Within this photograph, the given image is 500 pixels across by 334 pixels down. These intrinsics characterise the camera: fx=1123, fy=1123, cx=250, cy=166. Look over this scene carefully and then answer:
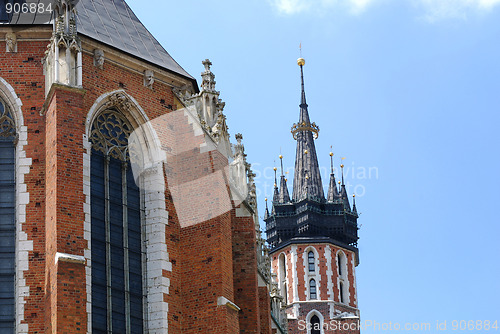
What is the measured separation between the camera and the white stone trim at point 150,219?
25.1 meters

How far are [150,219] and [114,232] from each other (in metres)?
1.20

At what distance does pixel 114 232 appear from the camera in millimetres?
25500

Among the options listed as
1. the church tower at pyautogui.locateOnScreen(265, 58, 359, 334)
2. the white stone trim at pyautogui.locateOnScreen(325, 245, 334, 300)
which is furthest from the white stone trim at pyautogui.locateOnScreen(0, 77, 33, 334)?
the white stone trim at pyautogui.locateOnScreen(325, 245, 334, 300)

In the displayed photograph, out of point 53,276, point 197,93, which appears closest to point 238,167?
point 197,93

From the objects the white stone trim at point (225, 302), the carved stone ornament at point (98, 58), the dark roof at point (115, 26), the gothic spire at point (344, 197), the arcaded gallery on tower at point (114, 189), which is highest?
the gothic spire at point (344, 197)

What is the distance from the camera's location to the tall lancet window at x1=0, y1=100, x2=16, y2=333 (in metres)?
23.7

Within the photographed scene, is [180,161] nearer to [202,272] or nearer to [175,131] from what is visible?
[175,131]

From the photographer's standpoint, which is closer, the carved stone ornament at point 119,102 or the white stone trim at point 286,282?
the carved stone ornament at point 119,102

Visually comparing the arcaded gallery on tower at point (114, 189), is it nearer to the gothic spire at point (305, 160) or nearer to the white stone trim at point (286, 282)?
the white stone trim at point (286, 282)

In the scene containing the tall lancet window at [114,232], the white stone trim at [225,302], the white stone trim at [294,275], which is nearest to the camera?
the tall lancet window at [114,232]

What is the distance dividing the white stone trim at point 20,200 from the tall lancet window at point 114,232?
1.50 metres

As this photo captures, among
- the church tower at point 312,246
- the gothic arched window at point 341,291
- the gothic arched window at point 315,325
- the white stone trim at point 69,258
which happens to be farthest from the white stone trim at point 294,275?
the white stone trim at point 69,258

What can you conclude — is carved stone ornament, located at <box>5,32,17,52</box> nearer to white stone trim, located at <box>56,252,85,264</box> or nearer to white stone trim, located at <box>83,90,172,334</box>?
white stone trim, located at <box>83,90,172,334</box>

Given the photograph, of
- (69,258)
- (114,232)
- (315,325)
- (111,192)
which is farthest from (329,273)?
(69,258)
